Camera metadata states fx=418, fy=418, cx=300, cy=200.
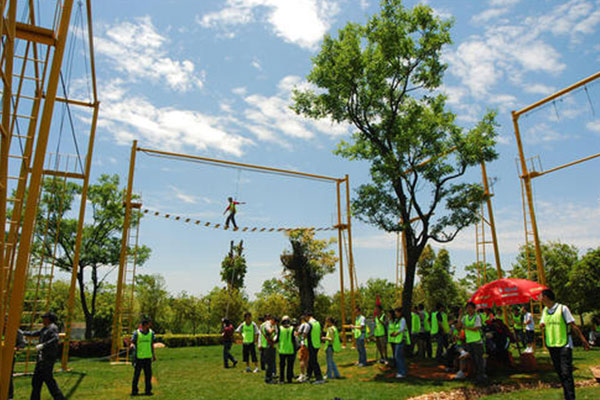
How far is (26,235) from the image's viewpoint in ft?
22.0

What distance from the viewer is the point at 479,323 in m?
10.1

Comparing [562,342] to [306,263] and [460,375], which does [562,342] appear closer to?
[460,375]

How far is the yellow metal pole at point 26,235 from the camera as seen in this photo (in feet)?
21.4

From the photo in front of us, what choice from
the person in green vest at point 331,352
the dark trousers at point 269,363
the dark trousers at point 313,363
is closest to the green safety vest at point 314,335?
the dark trousers at point 313,363

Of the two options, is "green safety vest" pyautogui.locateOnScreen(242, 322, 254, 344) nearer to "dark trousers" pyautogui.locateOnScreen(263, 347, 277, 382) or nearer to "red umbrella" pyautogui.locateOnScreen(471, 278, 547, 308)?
"dark trousers" pyautogui.locateOnScreen(263, 347, 277, 382)

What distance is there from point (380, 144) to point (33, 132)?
11317mm

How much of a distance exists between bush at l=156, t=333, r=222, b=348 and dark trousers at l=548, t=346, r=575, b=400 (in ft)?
78.2

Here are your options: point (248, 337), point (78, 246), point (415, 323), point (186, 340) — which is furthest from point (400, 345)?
point (186, 340)

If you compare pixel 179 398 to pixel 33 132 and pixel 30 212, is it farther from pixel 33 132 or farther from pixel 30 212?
pixel 33 132

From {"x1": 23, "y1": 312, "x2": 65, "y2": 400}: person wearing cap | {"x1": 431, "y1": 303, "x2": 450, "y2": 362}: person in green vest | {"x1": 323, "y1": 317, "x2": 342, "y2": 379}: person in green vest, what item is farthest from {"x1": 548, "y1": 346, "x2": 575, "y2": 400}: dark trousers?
{"x1": 23, "y1": 312, "x2": 65, "y2": 400}: person wearing cap

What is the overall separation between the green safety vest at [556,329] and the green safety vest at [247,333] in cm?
929

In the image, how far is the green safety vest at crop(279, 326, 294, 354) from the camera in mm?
11539

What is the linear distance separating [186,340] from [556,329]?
2407 centimetres

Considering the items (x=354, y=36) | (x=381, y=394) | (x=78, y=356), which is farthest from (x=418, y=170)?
(x=78, y=356)
